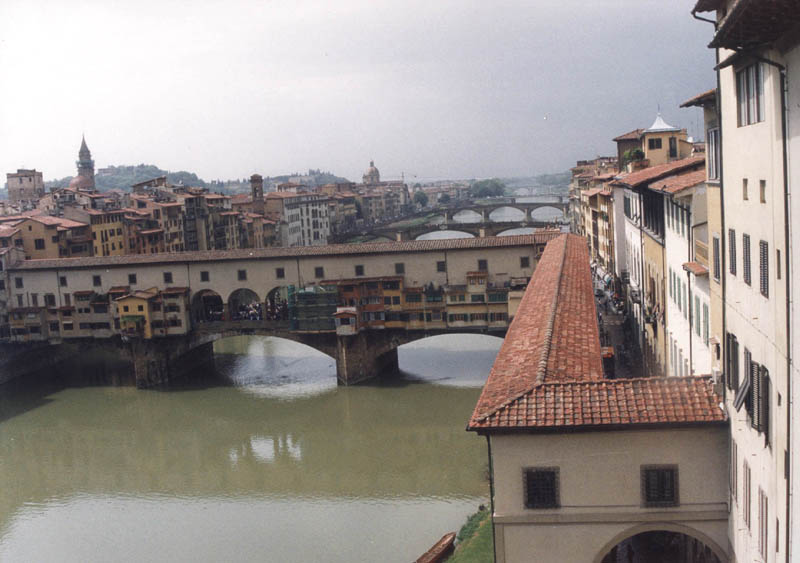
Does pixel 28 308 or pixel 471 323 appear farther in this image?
pixel 28 308

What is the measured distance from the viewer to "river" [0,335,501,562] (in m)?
17.0

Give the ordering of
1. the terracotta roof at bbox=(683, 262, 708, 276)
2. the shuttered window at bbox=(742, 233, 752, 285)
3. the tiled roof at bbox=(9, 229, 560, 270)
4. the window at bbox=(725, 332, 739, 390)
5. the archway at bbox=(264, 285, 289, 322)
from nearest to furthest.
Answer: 1. the shuttered window at bbox=(742, 233, 752, 285)
2. the window at bbox=(725, 332, 739, 390)
3. the terracotta roof at bbox=(683, 262, 708, 276)
4. the tiled roof at bbox=(9, 229, 560, 270)
5. the archway at bbox=(264, 285, 289, 322)

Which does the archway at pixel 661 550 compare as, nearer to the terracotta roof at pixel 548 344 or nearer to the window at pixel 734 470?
the window at pixel 734 470

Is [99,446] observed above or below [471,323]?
below

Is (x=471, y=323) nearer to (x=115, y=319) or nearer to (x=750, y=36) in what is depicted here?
(x=115, y=319)

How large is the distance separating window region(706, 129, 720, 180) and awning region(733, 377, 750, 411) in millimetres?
2848

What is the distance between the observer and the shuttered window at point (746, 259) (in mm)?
8062

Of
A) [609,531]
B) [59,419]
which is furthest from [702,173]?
[59,419]

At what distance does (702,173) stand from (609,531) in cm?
622

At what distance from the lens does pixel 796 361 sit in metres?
6.47

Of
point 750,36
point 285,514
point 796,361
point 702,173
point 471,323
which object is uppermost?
point 750,36

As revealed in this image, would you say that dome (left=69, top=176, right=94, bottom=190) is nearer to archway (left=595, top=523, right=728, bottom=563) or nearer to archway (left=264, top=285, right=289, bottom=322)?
archway (left=264, top=285, right=289, bottom=322)

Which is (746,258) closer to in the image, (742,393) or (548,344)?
(742,393)

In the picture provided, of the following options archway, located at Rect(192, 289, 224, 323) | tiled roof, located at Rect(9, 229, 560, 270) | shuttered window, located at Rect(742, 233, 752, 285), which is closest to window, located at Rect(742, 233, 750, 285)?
shuttered window, located at Rect(742, 233, 752, 285)
